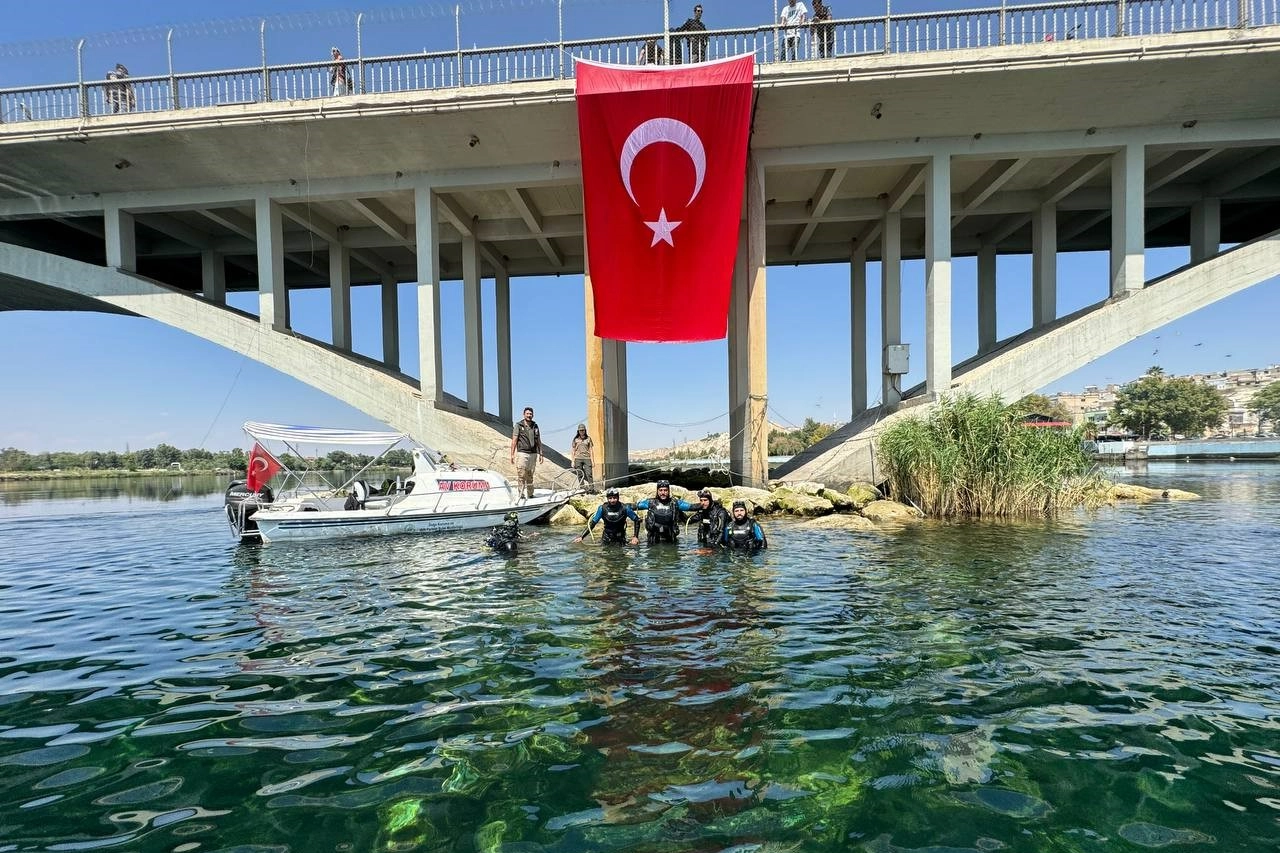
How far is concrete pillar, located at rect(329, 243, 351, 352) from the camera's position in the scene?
70.6ft

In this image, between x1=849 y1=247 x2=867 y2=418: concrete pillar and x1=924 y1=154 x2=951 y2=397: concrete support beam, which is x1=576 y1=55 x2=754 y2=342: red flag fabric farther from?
x1=849 y1=247 x2=867 y2=418: concrete pillar

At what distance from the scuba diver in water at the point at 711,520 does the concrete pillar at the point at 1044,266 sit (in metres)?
14.4

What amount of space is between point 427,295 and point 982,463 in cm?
1410

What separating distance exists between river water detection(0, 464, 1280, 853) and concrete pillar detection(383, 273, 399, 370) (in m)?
18.8

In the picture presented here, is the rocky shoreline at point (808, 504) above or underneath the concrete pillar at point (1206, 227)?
underneath

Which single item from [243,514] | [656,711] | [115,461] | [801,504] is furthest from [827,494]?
[115,461]

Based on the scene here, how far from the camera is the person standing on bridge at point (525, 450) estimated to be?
14367 millimetres

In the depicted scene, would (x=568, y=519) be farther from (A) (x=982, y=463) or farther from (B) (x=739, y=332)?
(A) (x=982, y=463)

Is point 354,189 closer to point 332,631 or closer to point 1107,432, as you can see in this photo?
point 332,631

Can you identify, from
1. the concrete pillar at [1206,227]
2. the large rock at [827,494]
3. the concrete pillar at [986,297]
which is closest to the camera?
the large rock at [827,494]

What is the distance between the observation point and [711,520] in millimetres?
10227

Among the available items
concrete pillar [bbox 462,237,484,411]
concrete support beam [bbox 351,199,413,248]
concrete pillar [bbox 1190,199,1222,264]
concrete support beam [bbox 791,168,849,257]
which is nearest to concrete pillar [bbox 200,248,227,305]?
concrete support beam [bbox 351,199,413,248]

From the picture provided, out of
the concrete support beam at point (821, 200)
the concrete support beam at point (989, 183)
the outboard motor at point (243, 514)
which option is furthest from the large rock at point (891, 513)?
the outboard motor at point (243, 514)

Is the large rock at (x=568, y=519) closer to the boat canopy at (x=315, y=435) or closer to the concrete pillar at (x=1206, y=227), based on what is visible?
the boat canopy at (x=315, y=435)
